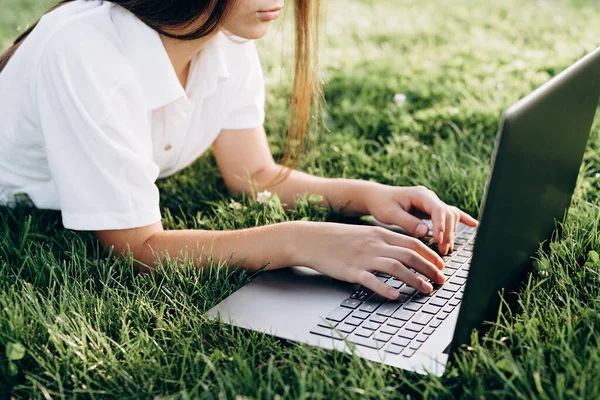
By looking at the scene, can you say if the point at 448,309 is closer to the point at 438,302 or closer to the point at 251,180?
the point at 438,302

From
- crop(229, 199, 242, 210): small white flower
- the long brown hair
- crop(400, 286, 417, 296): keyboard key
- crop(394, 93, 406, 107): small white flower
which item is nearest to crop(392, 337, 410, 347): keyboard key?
crop(400, 286, 417, 296): keyboard key

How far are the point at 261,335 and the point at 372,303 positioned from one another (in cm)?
28

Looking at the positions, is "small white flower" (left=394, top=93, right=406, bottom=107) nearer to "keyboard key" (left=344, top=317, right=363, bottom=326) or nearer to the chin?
the chin

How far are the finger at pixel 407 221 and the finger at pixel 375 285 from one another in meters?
0.36

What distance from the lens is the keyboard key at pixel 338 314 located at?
1657mm

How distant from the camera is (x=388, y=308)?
66.6 inches

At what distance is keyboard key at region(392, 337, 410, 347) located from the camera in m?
1.56

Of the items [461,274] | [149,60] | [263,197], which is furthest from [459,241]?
[149,60]

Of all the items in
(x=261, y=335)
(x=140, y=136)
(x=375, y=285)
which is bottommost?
(x=261, y=335)

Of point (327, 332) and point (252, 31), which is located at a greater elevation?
point (252, 31)

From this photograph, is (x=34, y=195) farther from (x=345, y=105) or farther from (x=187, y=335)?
(x=345, y=105)

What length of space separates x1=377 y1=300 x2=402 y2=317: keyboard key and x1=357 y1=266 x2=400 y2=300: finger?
0.02m

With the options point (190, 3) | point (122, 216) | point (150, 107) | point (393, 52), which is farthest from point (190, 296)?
point (393, 52)

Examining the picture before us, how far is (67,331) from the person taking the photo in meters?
1.66
